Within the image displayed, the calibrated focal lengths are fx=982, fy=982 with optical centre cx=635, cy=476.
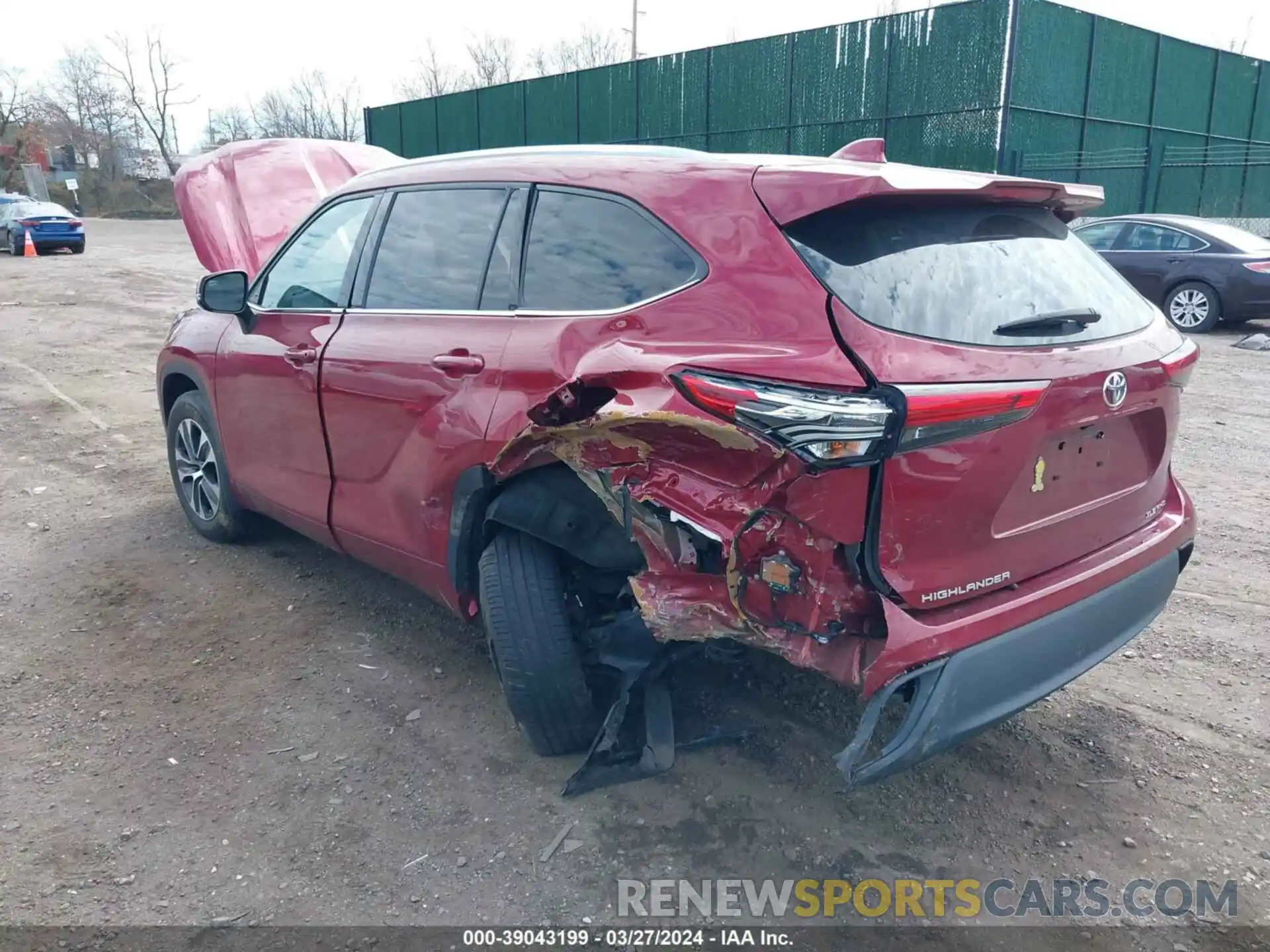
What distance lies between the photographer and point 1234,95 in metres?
23.8

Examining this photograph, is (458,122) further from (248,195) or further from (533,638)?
(533,638)

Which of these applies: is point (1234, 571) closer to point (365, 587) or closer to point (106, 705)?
point (365, 587)

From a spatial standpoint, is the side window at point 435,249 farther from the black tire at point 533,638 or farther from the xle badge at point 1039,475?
the xle badge at point 1039,475

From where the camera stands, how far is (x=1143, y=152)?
68.5ft

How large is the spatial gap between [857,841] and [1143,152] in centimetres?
2220

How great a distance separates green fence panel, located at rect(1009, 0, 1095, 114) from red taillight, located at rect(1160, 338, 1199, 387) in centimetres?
1722

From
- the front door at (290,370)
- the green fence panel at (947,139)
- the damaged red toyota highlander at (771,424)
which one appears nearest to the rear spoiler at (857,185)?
the damaged red toyota highlander at (771,424)

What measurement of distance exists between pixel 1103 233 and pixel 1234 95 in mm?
15109

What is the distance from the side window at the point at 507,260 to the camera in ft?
10.5

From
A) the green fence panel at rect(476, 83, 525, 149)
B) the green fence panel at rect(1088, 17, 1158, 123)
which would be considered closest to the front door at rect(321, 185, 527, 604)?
the green fence panel at rect(1088, 17, 1158, 123)

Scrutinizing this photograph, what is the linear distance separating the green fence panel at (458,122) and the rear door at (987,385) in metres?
28.2

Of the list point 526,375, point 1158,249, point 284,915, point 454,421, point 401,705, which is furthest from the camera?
point 1158,249

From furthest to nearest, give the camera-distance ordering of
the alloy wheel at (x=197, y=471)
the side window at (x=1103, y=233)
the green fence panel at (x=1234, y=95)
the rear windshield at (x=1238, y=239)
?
the green fence panel at (x=1234, y=95), the side window at (x=1103, y=233), the rear windshield at (x=1238, y=239), the alloy wheel at (x=197, y=471)

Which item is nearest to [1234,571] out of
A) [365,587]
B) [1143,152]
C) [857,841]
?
[857,841]
